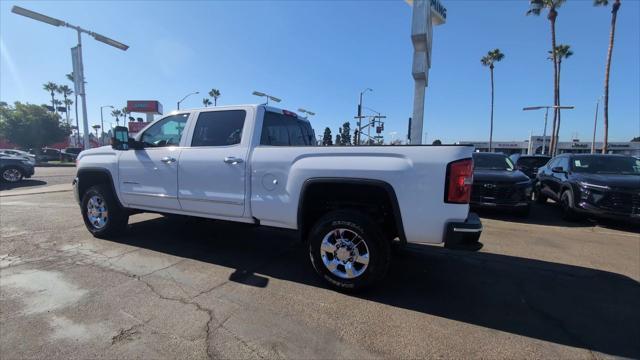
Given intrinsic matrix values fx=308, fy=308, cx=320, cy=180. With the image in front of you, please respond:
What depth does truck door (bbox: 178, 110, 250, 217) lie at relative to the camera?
3736 mm

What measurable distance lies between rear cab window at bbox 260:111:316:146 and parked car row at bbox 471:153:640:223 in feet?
14.9

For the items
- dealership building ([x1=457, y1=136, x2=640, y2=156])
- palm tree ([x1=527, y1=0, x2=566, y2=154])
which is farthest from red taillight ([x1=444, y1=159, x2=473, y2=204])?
dealership building ([x1=457, y1=136, x2=640, y2=156])

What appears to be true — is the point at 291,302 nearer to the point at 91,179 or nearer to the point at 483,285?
the point at 483,285

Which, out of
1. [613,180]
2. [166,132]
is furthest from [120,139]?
[613,180]

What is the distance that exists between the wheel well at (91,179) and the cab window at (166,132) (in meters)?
0.96

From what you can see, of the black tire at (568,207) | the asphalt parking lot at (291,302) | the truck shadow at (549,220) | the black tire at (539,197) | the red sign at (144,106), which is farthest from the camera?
the red sign at (144,106)

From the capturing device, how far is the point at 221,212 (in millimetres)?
3912

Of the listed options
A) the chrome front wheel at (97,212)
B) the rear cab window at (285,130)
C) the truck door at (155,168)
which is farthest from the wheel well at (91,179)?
the rear cab window at (285,130)

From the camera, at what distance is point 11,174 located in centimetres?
1326

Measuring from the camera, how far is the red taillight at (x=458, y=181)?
276 centimetres

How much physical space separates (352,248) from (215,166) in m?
1.97

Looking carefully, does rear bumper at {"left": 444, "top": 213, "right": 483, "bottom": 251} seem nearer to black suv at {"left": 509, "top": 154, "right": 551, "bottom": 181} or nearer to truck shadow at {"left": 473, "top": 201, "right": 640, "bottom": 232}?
truck shadow at {"left": 473, "top": 201, "right": 640, "bottom": 232}

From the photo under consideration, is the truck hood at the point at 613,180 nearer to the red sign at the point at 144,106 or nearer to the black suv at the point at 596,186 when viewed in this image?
the black suv at the point at 596,186

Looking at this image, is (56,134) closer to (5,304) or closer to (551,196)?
Result: (5,304)
